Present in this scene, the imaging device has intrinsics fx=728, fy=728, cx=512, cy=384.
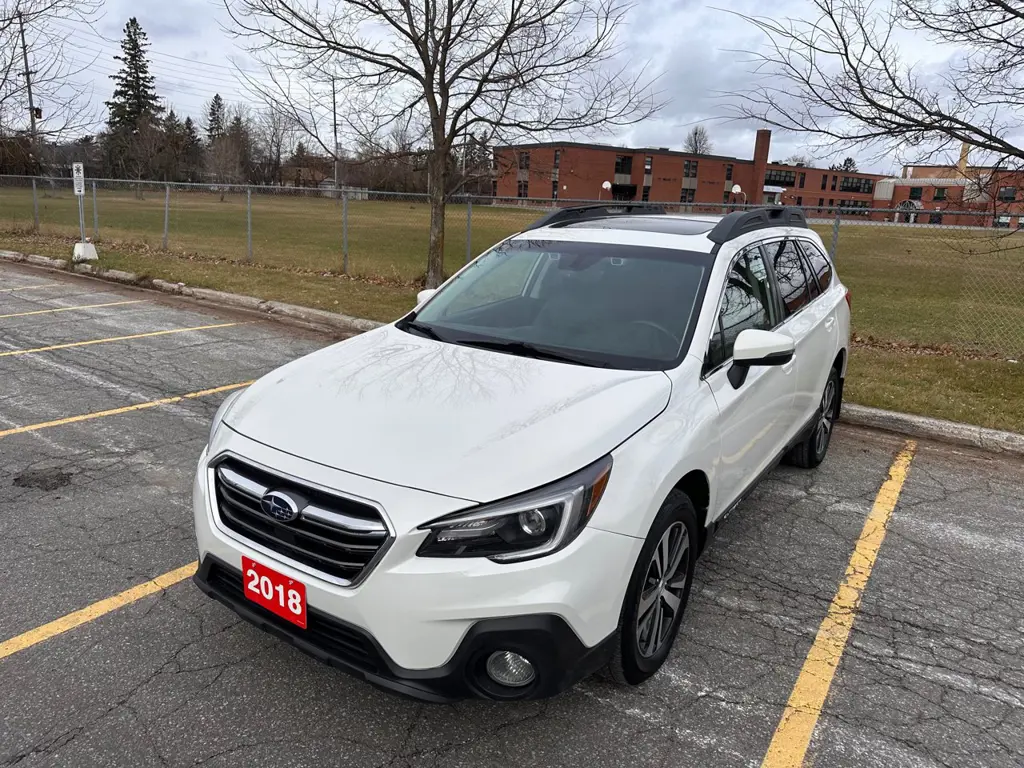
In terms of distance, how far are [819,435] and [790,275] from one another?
125 centimetres

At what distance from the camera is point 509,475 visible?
2.27m

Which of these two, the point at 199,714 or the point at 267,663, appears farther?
the point at 267,663

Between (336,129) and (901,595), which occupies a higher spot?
(336,129)

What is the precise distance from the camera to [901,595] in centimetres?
350

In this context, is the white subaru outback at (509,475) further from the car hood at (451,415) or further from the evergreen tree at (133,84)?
the evergreen tree at (133,84)

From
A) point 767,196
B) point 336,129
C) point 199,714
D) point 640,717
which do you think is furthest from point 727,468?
point 767,196

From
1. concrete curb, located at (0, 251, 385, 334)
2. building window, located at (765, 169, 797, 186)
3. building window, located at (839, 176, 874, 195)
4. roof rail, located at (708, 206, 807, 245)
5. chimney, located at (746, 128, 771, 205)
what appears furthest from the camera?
building window, located at (765, 169, 797, 186)

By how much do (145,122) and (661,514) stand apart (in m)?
81.5

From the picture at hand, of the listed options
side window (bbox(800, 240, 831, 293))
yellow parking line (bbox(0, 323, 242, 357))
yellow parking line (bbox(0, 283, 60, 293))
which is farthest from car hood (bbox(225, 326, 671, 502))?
yellow parking line (bbox(0, 283, 60, 293))

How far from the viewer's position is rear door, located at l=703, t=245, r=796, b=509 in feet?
10.4

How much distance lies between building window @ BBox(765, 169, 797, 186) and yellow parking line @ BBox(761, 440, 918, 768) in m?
92.6

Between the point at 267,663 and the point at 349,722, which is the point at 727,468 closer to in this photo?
the point at 349,722

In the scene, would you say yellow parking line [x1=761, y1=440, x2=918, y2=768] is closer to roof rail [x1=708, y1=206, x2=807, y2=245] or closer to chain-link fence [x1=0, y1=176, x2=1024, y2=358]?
roof rail [x1=708, y1=206, x2=807, y2=245]

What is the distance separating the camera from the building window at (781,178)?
88.7 metres
